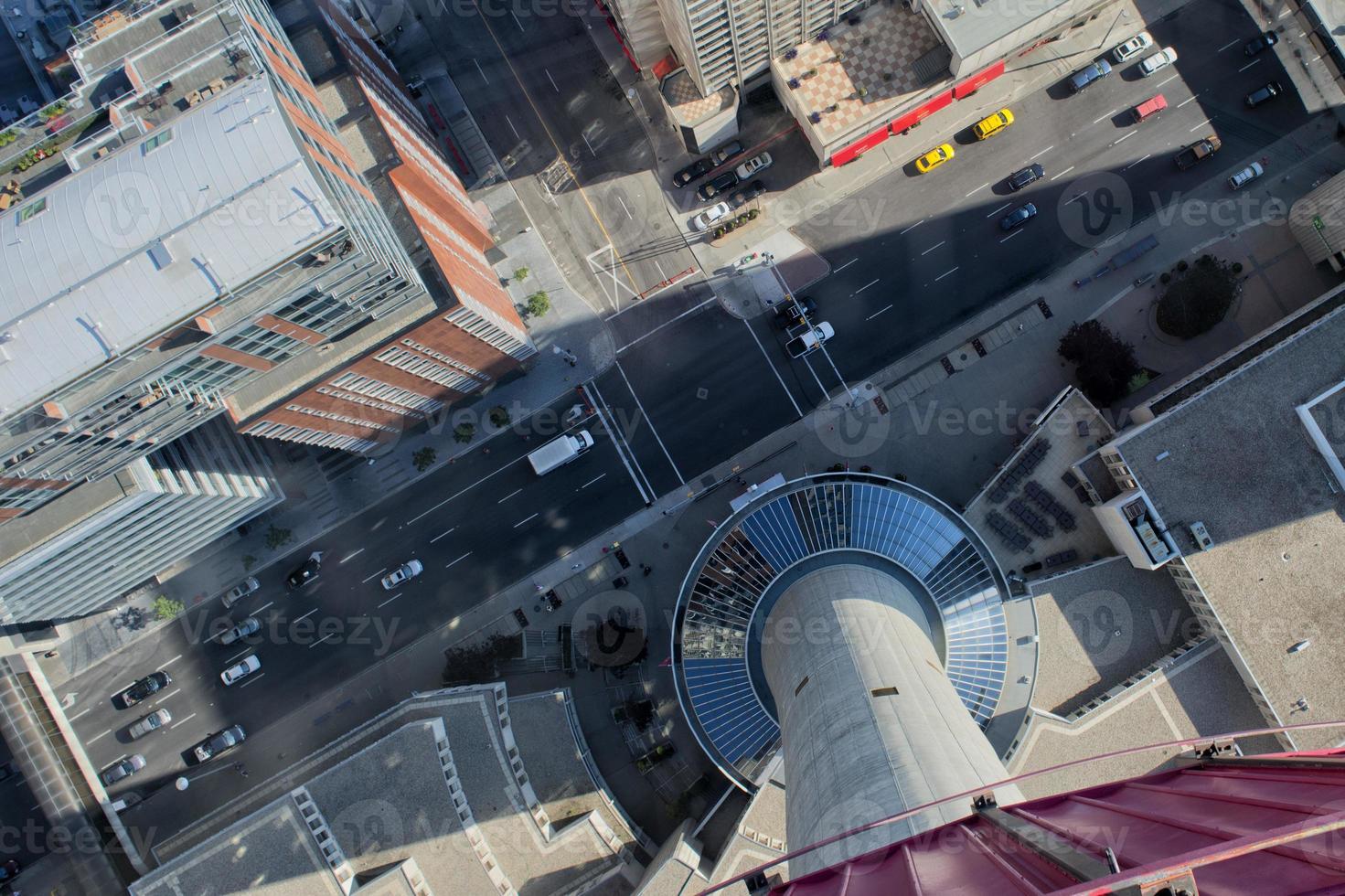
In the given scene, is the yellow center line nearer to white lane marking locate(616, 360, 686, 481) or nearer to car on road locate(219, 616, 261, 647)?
white lane marking locate(616, 360, 686, 481)

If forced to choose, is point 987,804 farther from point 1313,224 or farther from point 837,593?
point 1313,224

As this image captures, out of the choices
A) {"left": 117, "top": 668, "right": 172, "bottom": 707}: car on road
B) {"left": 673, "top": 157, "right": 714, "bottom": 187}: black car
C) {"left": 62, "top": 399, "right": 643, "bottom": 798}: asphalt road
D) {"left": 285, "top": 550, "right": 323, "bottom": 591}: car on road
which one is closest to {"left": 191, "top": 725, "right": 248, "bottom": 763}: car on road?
{"left": 62, "top": 399, "right": 643, "bottom": 798}: asphalt road

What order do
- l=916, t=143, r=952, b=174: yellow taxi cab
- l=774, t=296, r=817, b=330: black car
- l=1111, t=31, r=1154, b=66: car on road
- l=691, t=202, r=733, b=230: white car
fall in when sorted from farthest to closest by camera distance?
l=691, t=202, r=733, b=230: white car → l=916, t=143, r=952, b=174: yellow taxi cab → l=774, t=296, r=817, b=330: black car → l=1111, t=31, r=1154, b=66: car on road

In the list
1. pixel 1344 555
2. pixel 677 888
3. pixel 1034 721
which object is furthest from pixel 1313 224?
pixel 677 888

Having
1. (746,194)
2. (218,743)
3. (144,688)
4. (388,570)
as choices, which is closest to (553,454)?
(388,570)

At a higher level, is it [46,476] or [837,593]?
[46,476]
